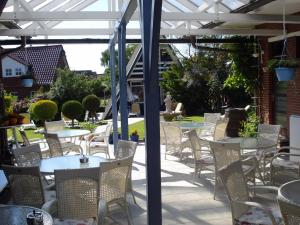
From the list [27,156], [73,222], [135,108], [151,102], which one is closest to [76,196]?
[73,222]

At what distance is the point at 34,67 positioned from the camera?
2802 centimetres

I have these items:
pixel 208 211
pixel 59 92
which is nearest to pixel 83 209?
pixel 208 211

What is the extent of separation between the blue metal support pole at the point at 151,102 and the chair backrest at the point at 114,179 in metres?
0.64

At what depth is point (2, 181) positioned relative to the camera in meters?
3.84

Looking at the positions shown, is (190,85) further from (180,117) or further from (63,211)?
(63,211)

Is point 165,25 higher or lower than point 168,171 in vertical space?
higher

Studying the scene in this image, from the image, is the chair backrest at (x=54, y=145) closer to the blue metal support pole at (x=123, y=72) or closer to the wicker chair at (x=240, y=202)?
the blue metal support pole at (x=123, y=72)

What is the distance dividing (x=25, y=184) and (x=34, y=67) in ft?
83.8

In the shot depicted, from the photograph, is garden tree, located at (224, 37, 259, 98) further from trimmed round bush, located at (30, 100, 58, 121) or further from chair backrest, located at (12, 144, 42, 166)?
trimmed round bush, located at (30, 100, 58, 121)

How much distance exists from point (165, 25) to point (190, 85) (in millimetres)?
8329

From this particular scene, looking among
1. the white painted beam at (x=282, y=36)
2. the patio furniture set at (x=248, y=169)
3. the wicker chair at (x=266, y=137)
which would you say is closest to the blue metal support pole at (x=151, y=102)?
the patio furniture set at (x=248, y=169)

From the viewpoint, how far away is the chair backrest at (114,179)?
4004 mm

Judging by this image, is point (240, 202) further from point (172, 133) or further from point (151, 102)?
point (172, 133)

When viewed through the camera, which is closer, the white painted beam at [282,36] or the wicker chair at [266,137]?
the wicker chair at [266,137]
